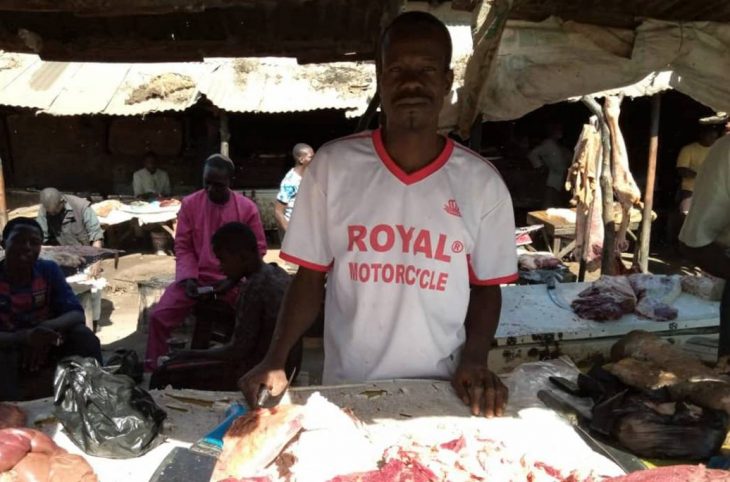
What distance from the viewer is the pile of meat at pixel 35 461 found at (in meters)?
1.44

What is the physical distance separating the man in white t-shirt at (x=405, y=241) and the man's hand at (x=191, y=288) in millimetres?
3585

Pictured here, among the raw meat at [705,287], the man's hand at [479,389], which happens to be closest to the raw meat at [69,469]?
the man's hand at [479,389]

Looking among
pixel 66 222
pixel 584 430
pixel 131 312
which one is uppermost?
pixel 584 430

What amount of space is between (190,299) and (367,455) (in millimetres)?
4280

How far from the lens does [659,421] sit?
1.94m

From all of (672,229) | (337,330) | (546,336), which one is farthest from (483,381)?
(672,229)

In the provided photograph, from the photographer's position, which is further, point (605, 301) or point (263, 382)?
point (605, 301)

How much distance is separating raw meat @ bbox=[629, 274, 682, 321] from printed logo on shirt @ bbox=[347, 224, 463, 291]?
2863mm

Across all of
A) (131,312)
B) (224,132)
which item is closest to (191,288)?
(131,312)

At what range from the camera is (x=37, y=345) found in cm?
432

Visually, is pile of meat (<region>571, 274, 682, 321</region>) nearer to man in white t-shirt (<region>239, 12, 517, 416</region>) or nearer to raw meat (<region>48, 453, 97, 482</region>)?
man in white t-shirt (<region>239, 12, 517, 416</region>)

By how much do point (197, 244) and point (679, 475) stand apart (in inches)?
197

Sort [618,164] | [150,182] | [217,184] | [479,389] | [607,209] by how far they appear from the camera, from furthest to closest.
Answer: [150,182] < [618,164] < [607,209] < [217,184] < [479,389]

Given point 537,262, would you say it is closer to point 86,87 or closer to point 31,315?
point 31,315
